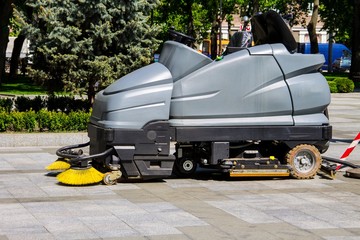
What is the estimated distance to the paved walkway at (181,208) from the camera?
9.57 metres

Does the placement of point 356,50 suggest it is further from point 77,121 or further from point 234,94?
point 234,94

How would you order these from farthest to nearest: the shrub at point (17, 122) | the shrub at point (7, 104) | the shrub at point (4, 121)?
the shrub at point (7, 104) < the shrub at point (17, 122) < the shrub at point (4, 121)

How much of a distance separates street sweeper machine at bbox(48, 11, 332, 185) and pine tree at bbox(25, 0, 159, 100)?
21.1 feet

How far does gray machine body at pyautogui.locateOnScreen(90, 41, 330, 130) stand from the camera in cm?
1309

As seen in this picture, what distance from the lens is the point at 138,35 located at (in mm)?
20594

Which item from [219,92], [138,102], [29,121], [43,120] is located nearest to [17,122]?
[29,121]

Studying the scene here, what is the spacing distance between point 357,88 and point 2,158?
1304 inches

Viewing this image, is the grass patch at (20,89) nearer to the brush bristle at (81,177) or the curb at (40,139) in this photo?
the curb at (40,139)

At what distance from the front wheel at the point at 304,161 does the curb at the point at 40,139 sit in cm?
599

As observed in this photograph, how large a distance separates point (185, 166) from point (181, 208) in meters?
2.93

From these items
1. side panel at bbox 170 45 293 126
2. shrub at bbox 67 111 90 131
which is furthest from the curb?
side panel at bbox 170 45 293 126

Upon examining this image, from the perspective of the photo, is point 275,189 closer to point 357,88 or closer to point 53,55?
point 53,55

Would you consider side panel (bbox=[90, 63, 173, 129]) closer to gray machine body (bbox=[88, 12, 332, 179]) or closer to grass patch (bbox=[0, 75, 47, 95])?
gray machine body (bbox=[88, 12, 332, 179])

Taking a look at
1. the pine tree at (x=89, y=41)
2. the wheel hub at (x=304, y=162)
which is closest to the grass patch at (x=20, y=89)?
the pine tree at (x=89, y=41)
